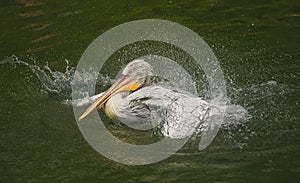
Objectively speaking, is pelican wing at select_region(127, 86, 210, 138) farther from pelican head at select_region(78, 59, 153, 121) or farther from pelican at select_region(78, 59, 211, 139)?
pelican head at select_region(78, 59, 153, 121)

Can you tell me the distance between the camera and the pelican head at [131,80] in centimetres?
573

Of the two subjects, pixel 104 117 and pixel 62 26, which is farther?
pixel 62 26

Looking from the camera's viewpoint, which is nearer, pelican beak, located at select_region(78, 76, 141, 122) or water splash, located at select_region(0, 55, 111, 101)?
pelican beak, located at select_region(78, 76, 141, 122)

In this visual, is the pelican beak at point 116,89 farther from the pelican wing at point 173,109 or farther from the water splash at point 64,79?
the water splash at point 64,79

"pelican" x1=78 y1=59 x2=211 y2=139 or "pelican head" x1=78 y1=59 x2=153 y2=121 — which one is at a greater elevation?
"pelican head" x1=78 y1=59 x2=153 y2=121

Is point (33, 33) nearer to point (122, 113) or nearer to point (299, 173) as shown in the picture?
point (122, 113)

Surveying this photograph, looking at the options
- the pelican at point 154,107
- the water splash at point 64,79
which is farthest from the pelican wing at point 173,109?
the water splash at point 64,79

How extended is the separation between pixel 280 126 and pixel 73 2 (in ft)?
18.0

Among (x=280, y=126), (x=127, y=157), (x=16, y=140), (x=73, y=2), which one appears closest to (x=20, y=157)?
(x=16, y=140)

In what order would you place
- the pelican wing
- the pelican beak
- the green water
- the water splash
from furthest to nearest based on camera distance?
the water splash, the pelican beak, the pelican wing, the green water

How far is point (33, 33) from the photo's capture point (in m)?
8.45

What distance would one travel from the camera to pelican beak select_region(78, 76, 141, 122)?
223 inches

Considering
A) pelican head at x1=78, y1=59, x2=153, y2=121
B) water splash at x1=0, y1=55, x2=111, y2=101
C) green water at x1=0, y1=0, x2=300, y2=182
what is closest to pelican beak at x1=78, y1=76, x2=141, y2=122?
pelican head at x1=78, y1=59, x2=153, y2=121

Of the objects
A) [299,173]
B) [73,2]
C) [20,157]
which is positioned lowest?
[299,173]
